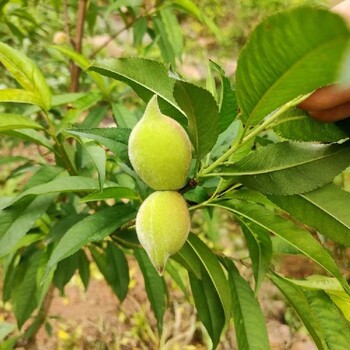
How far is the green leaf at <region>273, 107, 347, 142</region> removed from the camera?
17.1 inches

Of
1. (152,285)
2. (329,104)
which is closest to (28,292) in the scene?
(152,285)

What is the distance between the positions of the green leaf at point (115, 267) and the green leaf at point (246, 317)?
1.10ft

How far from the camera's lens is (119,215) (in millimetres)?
613

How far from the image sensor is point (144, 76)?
47 centimetres

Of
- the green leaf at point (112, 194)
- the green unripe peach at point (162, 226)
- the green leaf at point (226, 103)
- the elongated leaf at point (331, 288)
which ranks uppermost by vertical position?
the green leaf at point (226, 103)

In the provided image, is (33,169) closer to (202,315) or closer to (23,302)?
(23,302)

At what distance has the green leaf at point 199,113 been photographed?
38cm

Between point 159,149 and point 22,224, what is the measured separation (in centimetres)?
32

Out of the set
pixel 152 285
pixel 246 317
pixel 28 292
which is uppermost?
pixel 246 317

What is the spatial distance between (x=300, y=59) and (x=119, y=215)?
39 centimetres

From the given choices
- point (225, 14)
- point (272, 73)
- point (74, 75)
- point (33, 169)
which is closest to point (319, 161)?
point (272, 73)

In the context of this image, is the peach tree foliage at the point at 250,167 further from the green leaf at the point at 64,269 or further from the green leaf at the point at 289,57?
the green leaf at the point at 64,269

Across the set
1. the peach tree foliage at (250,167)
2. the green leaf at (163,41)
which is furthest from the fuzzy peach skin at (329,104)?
the green leaf at (163,41)

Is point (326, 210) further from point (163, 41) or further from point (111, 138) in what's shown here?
point (163, 41)
